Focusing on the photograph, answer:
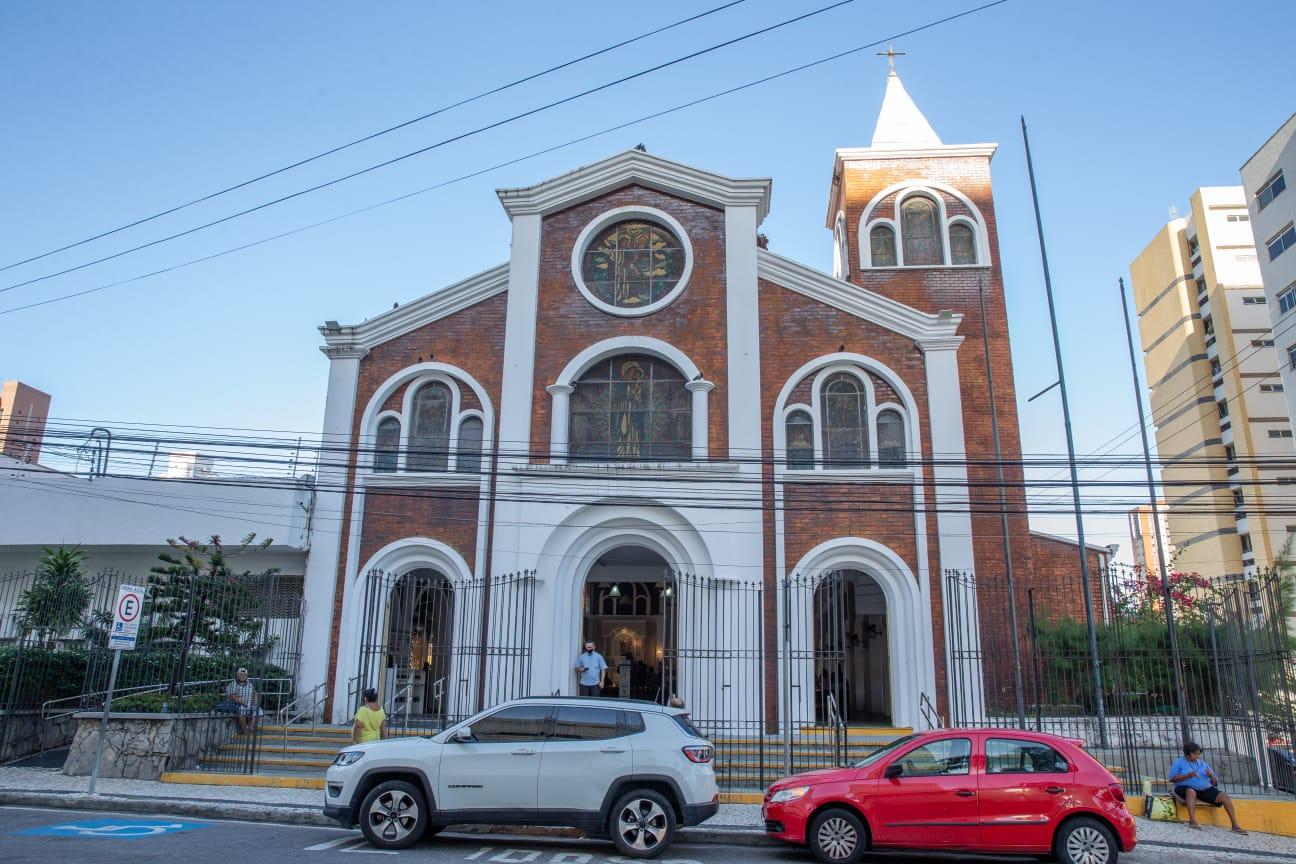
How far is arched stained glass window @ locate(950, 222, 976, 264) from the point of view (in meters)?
24.6

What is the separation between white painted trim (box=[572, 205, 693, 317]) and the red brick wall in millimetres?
105

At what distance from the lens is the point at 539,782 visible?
1025 centimetres

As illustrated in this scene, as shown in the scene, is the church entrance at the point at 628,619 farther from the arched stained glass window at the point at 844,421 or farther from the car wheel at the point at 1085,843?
the car wheel at the point at 1085,843

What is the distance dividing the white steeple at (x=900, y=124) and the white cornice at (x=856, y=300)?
7.74 meters

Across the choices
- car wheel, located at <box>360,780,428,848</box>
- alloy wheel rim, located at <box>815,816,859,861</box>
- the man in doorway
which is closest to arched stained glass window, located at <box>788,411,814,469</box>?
the man in doorway

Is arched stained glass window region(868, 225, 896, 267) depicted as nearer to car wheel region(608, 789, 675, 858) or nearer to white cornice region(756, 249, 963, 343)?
white cornice region(756, 249, 963, 343)

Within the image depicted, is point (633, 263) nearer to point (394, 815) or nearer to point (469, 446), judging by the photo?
point (469, 446)

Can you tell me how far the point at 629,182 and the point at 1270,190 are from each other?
33.3 meters

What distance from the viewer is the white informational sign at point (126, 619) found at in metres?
13.3

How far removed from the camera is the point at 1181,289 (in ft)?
185

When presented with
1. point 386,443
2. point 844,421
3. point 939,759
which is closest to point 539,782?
point 939,759

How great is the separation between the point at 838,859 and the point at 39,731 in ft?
47.1

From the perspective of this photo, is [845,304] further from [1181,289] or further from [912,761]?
[1181,289]

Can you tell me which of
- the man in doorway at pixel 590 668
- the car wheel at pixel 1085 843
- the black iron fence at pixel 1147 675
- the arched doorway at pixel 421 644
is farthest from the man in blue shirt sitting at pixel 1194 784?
the arched doorway at pixel 421 644
